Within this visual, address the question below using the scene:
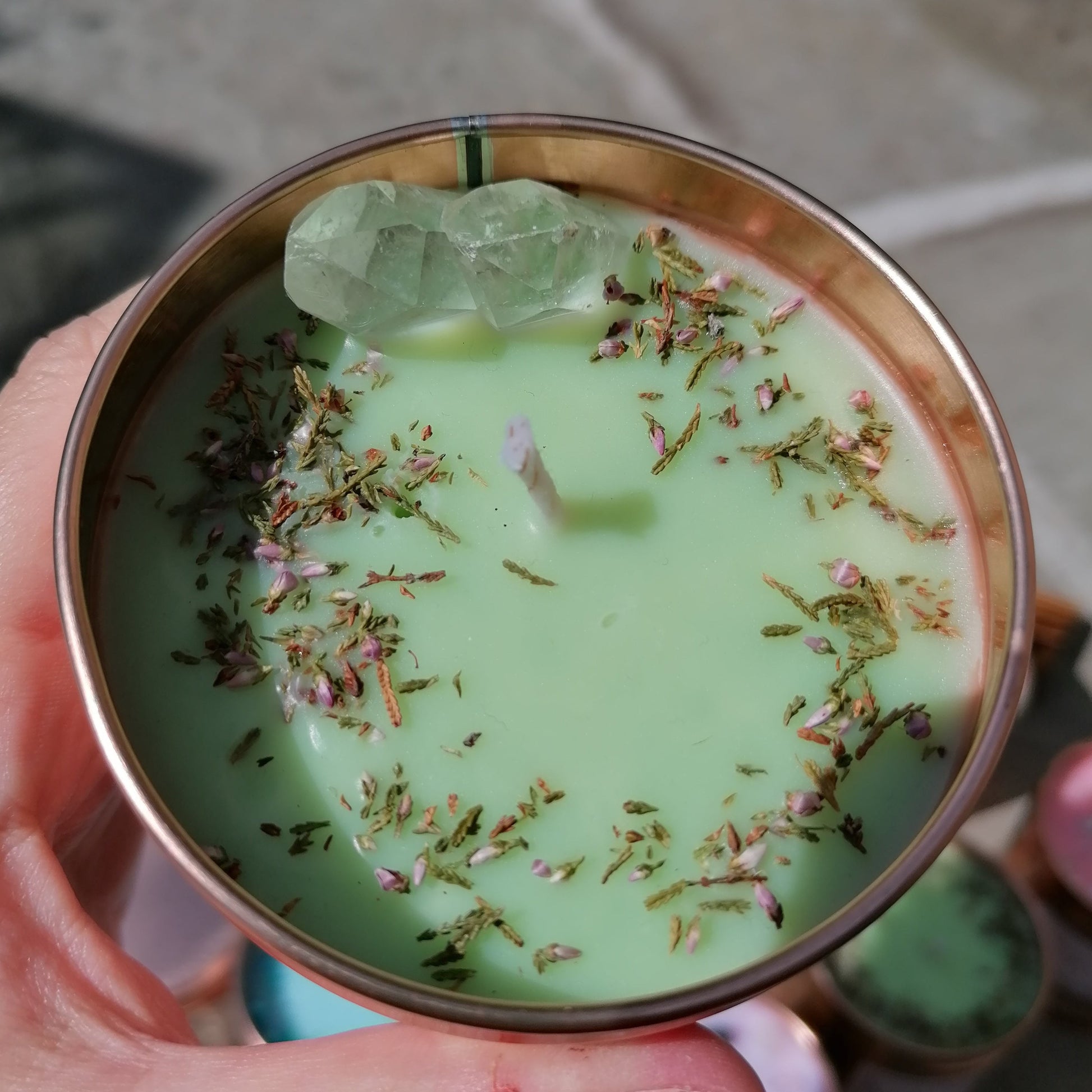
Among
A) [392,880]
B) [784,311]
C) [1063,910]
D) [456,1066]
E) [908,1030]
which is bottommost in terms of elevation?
[908,1030]

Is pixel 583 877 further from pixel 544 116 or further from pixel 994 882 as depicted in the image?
pixel 994 882

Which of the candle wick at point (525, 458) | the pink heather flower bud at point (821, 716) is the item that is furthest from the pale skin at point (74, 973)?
the candle wick at point (525, 458)

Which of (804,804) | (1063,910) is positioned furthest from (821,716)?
(1063,910)

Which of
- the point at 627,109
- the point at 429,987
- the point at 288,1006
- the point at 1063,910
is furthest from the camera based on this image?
the point at 627,109

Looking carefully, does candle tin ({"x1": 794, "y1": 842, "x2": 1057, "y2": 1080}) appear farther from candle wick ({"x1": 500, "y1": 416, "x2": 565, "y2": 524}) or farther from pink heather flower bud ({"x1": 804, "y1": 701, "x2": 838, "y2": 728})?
candle wick ({"x1": 500, "y1": 416, "x2": 565, "y2": 524})

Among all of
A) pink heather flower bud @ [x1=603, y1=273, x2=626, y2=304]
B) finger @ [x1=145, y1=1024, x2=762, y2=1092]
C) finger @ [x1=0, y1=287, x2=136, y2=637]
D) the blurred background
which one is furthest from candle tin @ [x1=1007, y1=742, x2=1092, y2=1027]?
finger @ [x1=0, y1=287, x2=136, y2=637]

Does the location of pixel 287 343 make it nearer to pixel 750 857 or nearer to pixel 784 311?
pixel 784 311

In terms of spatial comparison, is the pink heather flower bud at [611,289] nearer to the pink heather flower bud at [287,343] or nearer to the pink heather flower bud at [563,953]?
the pink heather flower bud at [287,343]

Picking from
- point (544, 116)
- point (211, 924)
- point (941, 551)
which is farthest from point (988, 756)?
point (211, 924)
